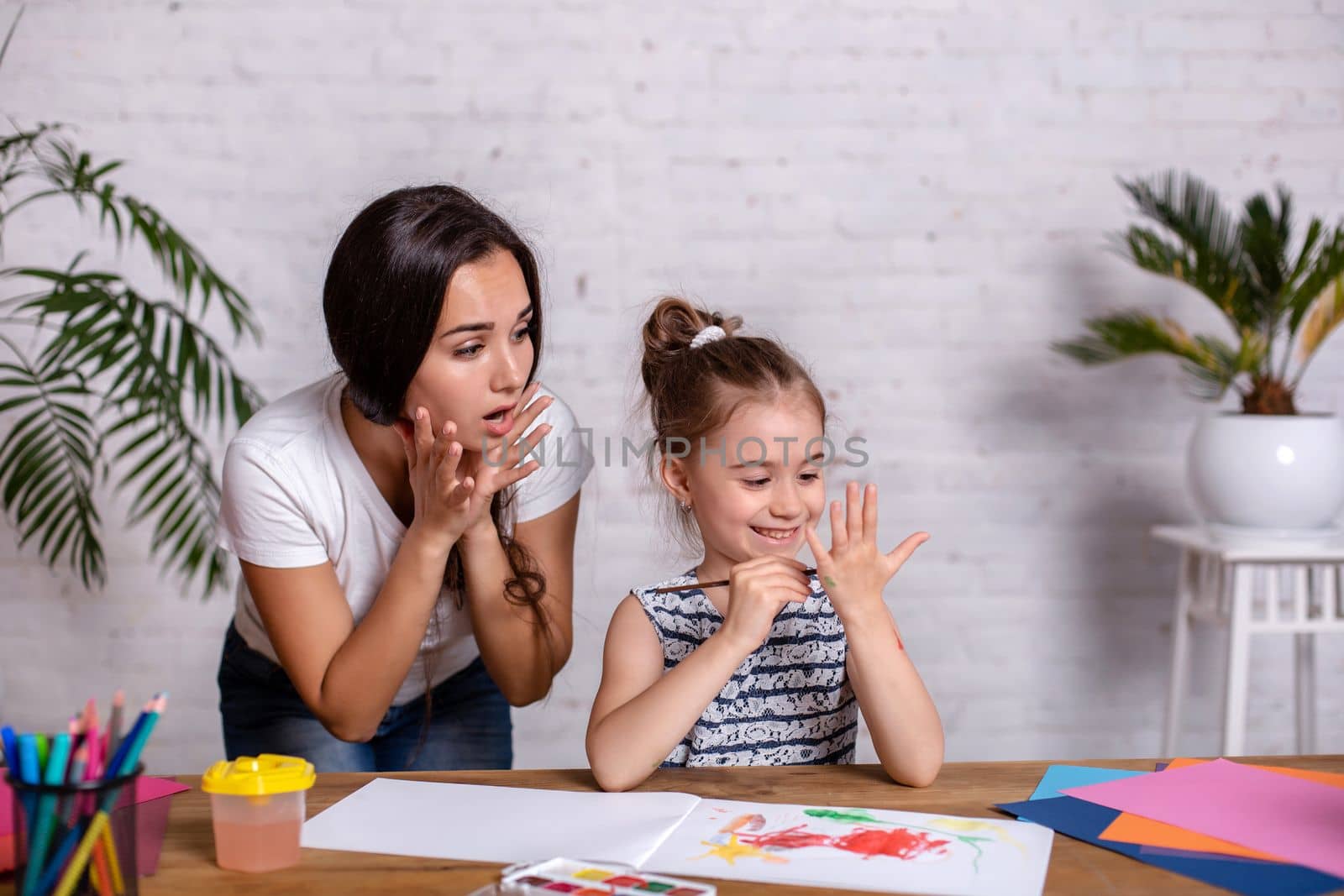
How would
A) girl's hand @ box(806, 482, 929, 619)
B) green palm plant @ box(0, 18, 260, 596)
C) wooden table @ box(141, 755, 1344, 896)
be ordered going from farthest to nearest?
green palm plant @ box(0, 18, 260, 596), girl's hand @ box(806, 482, 929, 619), wooden table @ box(141, 755, 1344, 896)

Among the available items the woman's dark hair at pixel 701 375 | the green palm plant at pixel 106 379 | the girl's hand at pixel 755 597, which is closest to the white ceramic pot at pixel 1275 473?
the woman's dark hair at pixel 701 375

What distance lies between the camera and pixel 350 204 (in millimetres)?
2248

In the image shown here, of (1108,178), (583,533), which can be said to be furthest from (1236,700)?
(583,533)

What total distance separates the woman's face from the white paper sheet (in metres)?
0.42

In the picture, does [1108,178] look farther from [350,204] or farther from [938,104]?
[350,204]

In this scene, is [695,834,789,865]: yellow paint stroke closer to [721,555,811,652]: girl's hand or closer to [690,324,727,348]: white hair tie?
[721,555,811,652]: girl's hand

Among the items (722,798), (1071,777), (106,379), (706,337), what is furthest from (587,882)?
(106,379)

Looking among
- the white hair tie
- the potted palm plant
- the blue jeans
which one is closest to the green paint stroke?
the white hair tie

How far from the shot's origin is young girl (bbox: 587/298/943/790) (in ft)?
3.44

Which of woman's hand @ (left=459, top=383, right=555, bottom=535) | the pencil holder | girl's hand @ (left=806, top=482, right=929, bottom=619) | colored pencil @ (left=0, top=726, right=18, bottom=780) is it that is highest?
woman's hand @ (left=459, top=383, right=555, bottom=535)

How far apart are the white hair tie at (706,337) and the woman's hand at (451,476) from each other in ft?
0.65

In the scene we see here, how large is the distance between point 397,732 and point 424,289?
26.1 inches

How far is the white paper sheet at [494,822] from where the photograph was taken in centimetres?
84

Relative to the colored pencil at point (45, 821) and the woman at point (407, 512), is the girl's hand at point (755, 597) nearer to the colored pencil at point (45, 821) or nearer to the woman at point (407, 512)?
the woman at point (407, 512)
